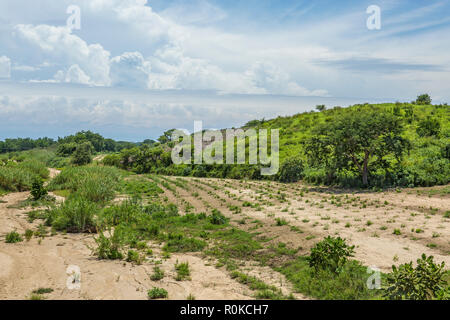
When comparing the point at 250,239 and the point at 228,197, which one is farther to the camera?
the point at 228,197

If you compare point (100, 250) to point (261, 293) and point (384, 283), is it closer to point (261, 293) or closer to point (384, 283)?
point (261, 293)

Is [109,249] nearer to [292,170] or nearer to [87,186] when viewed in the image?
[87,186]

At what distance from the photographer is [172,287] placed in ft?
22.5

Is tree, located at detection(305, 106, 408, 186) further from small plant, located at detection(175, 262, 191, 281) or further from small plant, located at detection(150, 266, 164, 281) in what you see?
small plant, located at detection(150, 266, 164, 281)

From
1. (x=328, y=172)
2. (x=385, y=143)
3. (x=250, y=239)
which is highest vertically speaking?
(x=385, y=143)

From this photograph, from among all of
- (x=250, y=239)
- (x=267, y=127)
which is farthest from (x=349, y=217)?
(x=267, y=127)

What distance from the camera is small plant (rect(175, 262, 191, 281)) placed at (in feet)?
24.2

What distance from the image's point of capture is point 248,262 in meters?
8.75

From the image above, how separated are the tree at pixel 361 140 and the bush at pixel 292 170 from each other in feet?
13.2

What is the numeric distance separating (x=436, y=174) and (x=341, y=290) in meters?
16.3

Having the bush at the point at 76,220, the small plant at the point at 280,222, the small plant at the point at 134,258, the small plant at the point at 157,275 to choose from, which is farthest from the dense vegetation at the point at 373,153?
the small plant at the point at 157,275

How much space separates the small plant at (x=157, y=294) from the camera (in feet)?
20.7

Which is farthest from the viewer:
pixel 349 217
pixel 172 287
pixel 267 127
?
pixel 267 127

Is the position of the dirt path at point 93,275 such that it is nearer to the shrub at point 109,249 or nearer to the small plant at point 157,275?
the small plant at point 157,275
